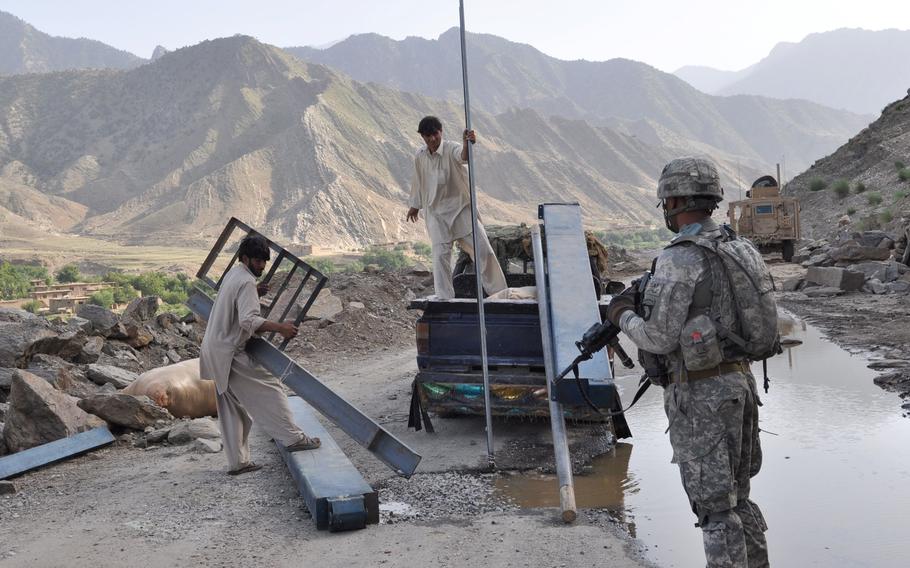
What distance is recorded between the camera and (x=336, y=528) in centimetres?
500

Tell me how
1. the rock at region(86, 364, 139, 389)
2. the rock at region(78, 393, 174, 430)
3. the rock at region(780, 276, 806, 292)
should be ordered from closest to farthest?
1. the rock at region(78, 393, 174, 430)
2. the rock at region(86, 364, 139, 389)
3. the rock at region(780, 276, 806, 292)

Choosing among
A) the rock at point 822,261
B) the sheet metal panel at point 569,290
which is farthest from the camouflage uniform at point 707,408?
the rock at point 822,261

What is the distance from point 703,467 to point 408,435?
13.8 feet

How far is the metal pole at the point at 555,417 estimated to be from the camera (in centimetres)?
515

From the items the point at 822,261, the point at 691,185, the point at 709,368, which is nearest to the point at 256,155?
the point at 822,261

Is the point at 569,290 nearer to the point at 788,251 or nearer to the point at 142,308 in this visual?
Result: the point at 142,308

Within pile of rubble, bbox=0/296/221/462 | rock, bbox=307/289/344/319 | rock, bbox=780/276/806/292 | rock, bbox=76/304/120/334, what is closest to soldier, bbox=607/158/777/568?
pile of rubble, bbox=0/296/221/462

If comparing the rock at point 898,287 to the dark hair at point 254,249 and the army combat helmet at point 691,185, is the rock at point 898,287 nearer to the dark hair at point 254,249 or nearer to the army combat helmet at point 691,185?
the dark hair at point 254,249

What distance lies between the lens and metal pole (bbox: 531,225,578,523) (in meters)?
5.15

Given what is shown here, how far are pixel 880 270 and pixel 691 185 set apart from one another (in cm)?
1603

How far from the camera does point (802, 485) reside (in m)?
5.83

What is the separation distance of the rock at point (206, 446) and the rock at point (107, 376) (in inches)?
95.2

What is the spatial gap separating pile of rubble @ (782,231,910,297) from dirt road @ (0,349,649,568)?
12.2 m

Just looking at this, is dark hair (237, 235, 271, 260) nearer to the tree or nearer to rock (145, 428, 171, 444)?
rock (145, 428, 171, 444)
